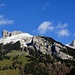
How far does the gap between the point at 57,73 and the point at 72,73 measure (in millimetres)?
12727

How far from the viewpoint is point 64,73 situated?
Result: 9969 centimetres

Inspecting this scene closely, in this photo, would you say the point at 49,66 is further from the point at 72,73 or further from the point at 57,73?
the point at 72,73

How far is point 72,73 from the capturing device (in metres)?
110

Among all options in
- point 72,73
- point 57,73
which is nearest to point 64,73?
point 57,73

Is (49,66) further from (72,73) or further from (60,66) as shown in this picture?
(72,73)

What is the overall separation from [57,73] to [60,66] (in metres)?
6.55

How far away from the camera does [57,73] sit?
9931 cm

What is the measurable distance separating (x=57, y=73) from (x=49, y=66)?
430 cm

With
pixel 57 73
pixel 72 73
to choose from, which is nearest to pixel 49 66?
pixel 57 73

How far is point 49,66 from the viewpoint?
330 ft

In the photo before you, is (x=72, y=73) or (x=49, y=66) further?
(x=72, y=73)

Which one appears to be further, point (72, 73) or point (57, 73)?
point (72, 73)

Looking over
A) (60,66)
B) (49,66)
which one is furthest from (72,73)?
(49,66)

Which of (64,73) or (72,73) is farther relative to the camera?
(72,73)
